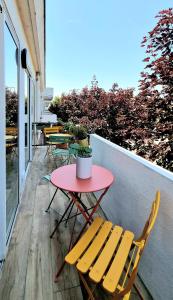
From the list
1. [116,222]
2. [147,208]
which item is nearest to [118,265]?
[147,208]

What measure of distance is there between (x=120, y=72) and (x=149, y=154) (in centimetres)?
1608

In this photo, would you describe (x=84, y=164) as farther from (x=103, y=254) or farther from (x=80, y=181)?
(x=103, y=254)

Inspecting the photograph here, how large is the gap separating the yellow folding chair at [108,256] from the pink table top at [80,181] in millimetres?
317

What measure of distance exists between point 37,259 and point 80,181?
814 mm

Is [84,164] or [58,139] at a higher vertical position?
[84,164]

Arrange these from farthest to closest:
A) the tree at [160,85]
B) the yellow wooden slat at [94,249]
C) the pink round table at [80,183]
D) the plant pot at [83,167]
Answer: the tree at [160,85] → the plant pot at [83,167] → the pink round table at [80,183] → the yellow wooden slat at [94,249]

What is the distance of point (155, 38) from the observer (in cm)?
321

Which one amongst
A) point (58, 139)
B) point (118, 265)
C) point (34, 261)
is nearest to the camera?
point (118, 265)

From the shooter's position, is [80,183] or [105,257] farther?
[80,183]

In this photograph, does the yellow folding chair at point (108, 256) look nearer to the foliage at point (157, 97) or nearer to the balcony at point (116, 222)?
the balcony at point (116, 222)

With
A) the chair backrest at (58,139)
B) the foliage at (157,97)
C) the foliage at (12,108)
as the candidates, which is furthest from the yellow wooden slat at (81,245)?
the chair backrest at (58,139)

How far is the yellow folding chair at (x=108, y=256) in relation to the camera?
1.16m

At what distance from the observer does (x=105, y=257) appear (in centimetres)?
134

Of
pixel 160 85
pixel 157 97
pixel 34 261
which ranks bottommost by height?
pixel 34 261
